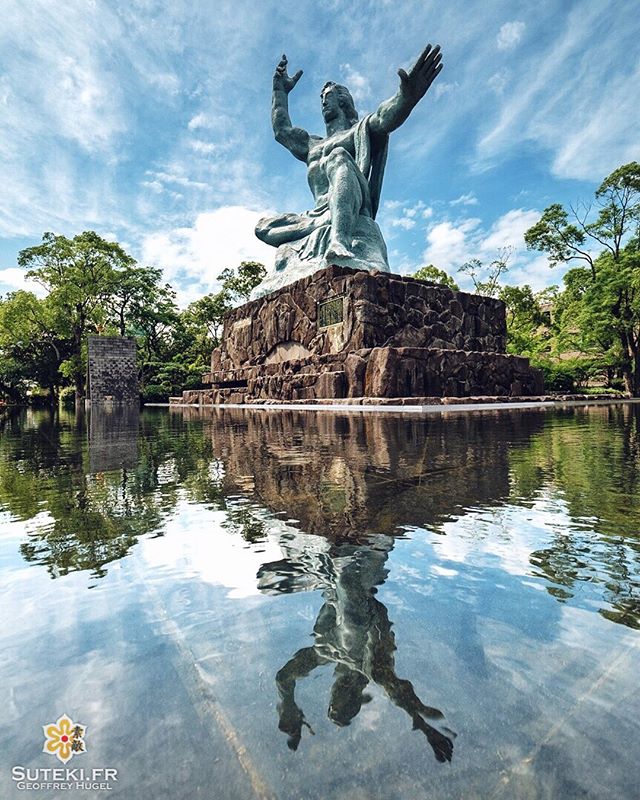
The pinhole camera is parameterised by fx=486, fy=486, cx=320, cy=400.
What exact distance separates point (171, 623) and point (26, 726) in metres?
0.25

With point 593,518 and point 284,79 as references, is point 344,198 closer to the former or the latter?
point 284,79

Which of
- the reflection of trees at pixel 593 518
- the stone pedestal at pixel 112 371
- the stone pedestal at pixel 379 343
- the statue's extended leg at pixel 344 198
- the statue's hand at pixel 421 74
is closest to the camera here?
the reflection of trees at pixel 593 518

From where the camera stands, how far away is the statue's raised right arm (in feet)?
45.5

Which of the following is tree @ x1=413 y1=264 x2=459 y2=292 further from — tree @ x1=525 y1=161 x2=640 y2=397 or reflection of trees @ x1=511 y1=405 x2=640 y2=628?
reflection of trees @ x1=511 y1=405 x2=640 y2=628

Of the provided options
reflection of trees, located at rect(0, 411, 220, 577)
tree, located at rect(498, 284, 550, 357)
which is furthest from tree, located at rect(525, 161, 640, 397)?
reflection of trees, located at rect(0, 411, 220, 577)

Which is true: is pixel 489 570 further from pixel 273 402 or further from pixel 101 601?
pixel 273 402

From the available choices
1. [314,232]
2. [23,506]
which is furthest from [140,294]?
[23,506]

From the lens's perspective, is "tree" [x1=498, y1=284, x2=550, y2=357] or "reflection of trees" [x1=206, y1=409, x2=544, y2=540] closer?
"reflection of trees" [x1=206, y1=409, x2=544, y2=540]

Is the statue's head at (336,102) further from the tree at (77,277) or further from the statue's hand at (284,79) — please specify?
the tree at (77,277)

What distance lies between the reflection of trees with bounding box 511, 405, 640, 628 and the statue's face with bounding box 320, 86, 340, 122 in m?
12.8

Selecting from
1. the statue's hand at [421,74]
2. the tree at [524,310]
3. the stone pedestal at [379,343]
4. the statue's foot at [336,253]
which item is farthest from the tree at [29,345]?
the tree at [524,310]

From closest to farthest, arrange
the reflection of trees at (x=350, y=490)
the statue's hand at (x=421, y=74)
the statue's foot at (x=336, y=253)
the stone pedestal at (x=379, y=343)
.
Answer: the reflection of trees at (x=350, y=490), the stone pedestal at (x=379, y=343), the statue's hand at (x=421, y=74), the statue's foot at (x=336, y=253)

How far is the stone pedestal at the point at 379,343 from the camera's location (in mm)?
8281

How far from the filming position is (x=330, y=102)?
42.3 ft
